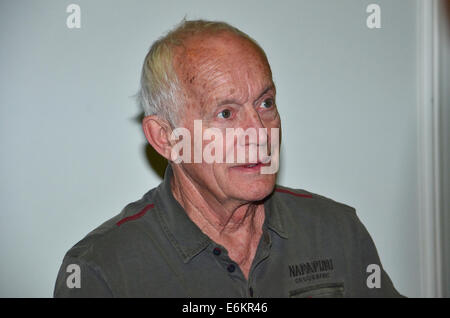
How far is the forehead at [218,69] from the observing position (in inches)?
47.8

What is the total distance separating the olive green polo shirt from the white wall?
388 millimetres

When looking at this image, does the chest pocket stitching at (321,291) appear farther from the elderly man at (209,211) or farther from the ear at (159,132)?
the ear at (159,132)

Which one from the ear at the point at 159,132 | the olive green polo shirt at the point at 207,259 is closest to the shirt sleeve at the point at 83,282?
the olive green polo shirt at the point at 207,259

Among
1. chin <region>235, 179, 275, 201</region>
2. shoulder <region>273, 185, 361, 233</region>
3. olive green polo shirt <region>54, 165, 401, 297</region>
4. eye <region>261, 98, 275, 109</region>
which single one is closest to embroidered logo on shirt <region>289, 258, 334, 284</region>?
olive green polo shirt <region>54, 165, 401, 297</region>

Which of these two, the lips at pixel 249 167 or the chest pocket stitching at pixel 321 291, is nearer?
the lips at pixel 249 167

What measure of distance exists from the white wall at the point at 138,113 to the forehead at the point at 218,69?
0.54 metres

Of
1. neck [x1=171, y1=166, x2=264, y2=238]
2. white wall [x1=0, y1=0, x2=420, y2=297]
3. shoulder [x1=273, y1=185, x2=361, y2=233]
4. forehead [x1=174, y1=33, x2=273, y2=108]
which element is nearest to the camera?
forehead [x1=174, y1=33, x2=273, y2=108]

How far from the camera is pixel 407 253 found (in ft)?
6.37

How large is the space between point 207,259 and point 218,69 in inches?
19.2

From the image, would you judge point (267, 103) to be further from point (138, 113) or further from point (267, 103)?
point (138, 113)

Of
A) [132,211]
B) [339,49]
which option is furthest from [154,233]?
[339,49]

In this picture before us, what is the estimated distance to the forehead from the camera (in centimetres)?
121

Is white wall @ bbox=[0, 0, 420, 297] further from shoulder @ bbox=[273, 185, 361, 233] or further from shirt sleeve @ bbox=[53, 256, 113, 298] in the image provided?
shirt sleeve @ bbox=[53, 256, 113, 298]

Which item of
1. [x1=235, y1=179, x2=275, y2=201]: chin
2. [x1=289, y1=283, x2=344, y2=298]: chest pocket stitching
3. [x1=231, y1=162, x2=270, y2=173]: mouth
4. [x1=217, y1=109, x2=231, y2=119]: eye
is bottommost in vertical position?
[x1=289, y1=283, x2=344, y2=298]: chest pocket stitching
